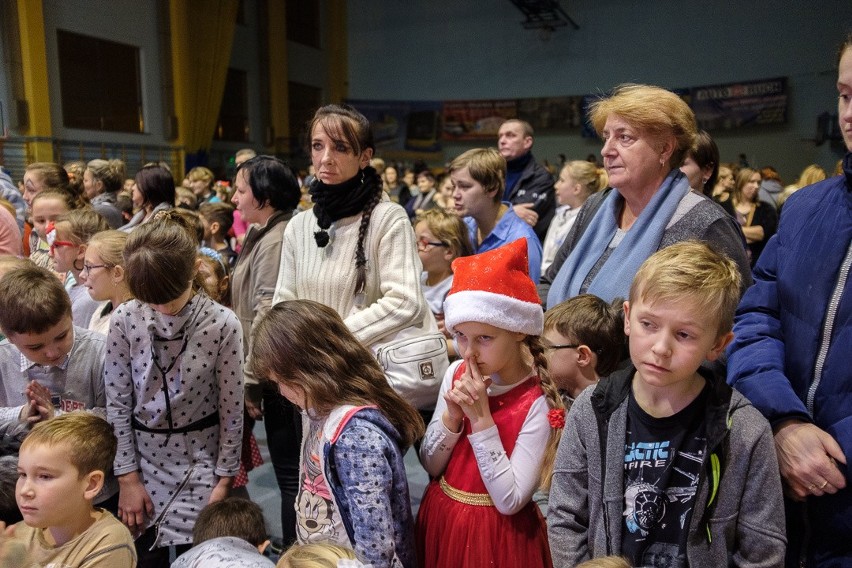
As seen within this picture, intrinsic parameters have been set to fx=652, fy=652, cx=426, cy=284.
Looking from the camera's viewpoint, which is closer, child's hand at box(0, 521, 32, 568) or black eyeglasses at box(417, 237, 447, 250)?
child's hand at box(0, 521, 32, 568)

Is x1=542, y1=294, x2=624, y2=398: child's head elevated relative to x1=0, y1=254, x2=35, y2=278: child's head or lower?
lower

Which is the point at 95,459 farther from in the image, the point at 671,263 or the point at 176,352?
the point at 671,263

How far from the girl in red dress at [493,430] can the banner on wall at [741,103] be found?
546 inches

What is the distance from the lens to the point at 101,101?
11.5 metres

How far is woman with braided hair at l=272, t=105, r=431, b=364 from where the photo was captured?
2.09 m

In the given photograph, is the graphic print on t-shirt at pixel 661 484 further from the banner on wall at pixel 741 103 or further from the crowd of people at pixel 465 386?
the banner on wall at pixel 741 103

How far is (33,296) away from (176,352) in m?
0.45

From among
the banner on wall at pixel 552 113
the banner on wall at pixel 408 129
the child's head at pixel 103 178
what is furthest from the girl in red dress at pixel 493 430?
the banner on wall at pixel 408 129

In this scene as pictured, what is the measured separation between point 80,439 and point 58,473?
0.11 metres

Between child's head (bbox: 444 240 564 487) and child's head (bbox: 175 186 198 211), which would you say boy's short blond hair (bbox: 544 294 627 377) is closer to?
child's head (bbox: 444 240 564 487)

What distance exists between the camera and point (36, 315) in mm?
1976

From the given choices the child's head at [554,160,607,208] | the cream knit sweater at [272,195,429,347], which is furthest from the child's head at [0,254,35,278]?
the child's head at [554,160,607,208]

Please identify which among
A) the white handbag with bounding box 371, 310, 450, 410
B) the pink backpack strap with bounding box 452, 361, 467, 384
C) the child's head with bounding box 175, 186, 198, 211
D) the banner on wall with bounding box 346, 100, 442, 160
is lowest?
the white handbag with bounding box 371, 310, 450, 410

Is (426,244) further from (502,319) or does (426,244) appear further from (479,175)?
(502,319)
